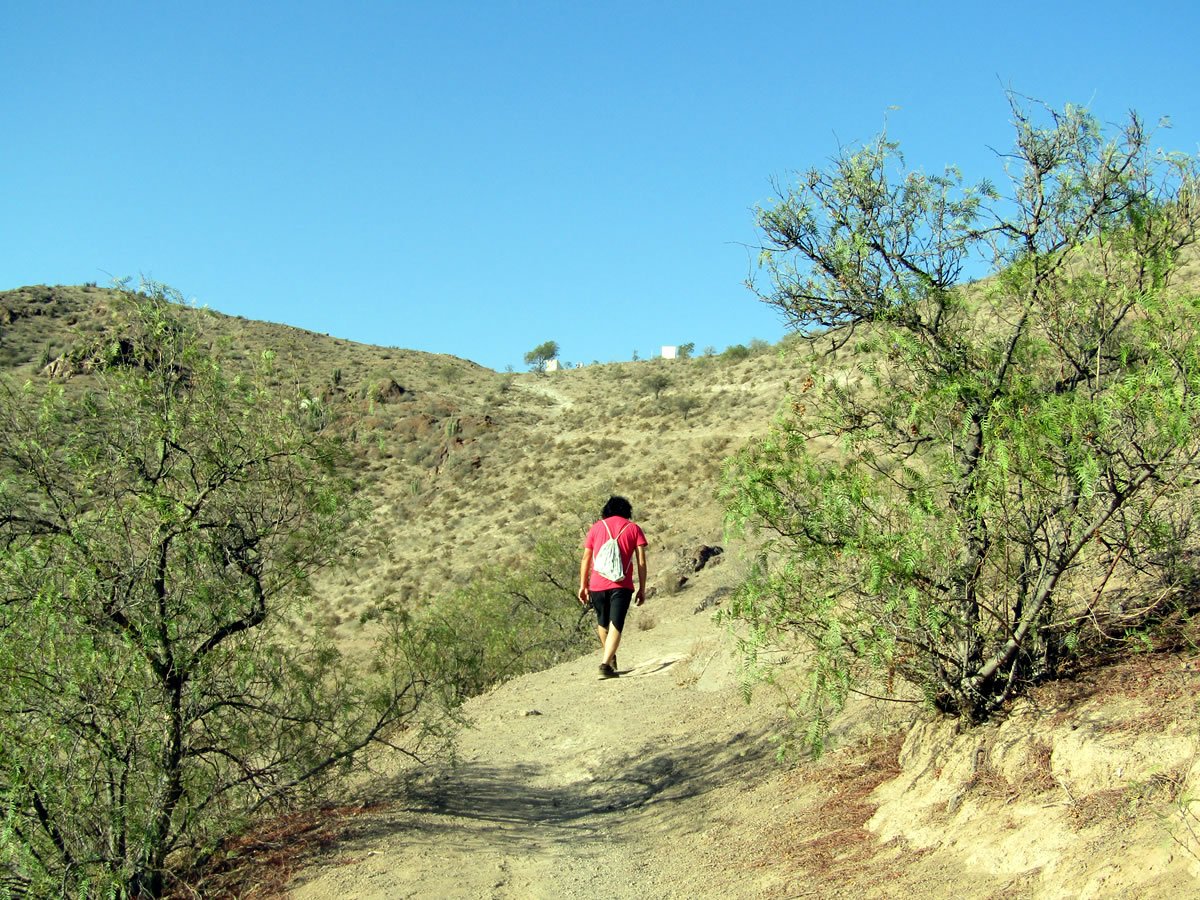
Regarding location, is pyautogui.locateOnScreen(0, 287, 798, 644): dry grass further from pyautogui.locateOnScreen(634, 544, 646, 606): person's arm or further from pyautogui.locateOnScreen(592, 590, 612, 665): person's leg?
pyautogui.locateOnScreen(634, 544, 646, 606): person's arm

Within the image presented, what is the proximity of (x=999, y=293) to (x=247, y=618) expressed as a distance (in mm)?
4795

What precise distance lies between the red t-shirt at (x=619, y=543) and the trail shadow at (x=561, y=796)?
1.75m

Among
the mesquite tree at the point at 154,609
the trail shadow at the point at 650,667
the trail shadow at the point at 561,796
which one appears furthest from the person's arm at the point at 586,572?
the mesquite tree at the point at 154,609

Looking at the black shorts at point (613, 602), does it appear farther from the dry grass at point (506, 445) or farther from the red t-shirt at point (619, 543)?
the dry grass at point (506, 445)

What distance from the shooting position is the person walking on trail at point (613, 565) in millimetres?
9359

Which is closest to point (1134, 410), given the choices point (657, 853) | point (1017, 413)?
point (1017, 413)

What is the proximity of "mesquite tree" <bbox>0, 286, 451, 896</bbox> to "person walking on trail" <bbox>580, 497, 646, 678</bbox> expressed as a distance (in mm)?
2930

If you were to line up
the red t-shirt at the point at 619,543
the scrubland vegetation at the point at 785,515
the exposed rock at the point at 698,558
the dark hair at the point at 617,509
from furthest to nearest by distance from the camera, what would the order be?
the exposed rock at the point at 698,558 < the dark hair at the point at 617,509 < the red t-shirt at the point at 619,543 < the scrubland vegetation at the point at 785,515

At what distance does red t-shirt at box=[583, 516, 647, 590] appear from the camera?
9391 millimetres

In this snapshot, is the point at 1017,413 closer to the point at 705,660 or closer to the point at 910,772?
the point at 910,772

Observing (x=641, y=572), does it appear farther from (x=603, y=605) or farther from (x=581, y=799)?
(x=581, y=799)

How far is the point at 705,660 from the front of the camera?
9.77m

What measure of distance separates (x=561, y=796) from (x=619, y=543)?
253 cm

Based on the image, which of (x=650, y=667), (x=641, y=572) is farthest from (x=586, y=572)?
(x=650, y=667)
